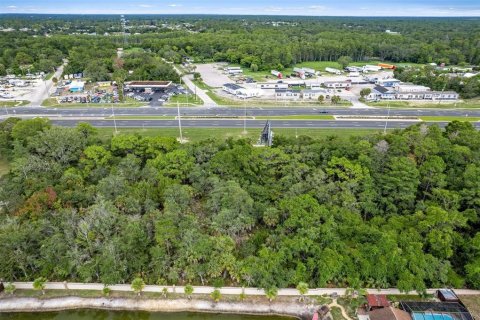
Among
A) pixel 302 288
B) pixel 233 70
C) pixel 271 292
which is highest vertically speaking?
pixel 233 70

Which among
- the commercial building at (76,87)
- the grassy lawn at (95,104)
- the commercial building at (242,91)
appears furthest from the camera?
the commercial building at (76,87)

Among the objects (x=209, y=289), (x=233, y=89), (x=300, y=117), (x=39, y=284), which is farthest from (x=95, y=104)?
(x=209, y=289)

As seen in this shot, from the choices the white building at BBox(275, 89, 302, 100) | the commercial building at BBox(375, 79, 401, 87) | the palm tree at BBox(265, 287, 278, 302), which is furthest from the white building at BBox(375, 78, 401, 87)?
the palm tree at BBox(265, 287, 278, 302)

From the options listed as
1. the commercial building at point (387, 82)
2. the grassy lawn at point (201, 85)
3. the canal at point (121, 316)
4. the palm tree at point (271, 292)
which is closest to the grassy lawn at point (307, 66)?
the grassy lawn at point (201, 85)

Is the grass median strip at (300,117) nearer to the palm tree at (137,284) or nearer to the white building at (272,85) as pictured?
the white building at (272,85)

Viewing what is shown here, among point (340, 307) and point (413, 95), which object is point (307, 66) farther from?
point (340, 307)

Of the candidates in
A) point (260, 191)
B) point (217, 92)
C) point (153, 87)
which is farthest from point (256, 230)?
point (153, 87)
